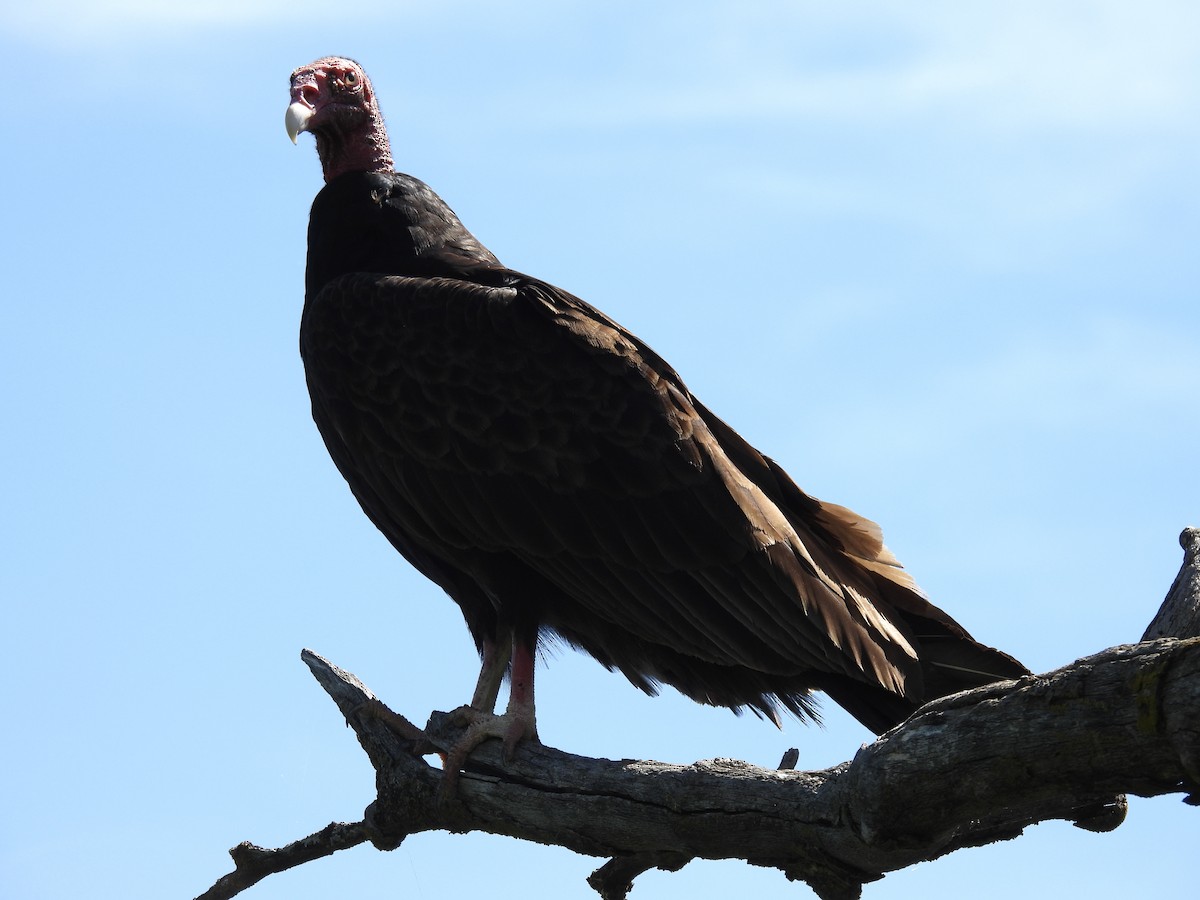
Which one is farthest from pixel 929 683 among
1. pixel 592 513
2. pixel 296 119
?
pixel 296 119

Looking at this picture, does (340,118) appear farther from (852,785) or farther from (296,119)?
(852,785)

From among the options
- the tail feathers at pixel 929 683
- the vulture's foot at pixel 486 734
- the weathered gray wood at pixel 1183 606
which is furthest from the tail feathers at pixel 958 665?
the vulture's foot at pixel 486 734

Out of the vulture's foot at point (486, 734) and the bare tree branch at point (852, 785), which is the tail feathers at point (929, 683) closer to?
the bare tree branch at point (852, 785)

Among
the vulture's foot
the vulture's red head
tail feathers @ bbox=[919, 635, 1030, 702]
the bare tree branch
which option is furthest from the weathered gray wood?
the vulture's red head

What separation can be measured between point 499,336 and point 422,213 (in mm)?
788

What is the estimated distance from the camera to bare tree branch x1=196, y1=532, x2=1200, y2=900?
8.70 ft

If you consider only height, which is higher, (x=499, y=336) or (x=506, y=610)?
(x=499, y=336)

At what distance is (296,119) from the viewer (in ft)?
17.3

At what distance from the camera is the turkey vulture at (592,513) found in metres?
4.35

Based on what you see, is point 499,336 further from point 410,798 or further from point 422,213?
point 410,798

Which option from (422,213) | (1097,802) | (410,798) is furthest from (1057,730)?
(422,213)

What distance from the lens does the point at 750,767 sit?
3.44 metres

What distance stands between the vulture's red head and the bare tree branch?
2021mm

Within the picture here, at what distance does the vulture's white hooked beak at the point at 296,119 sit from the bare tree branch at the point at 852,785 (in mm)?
1963
